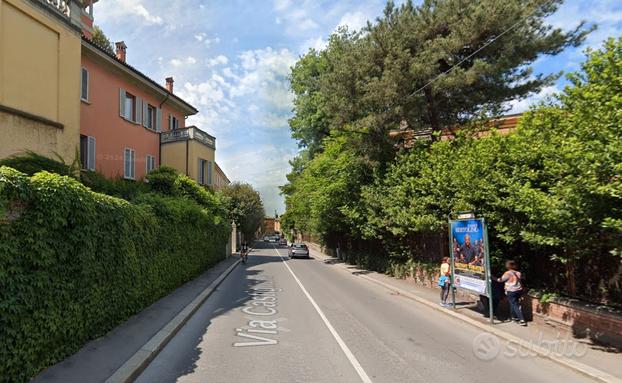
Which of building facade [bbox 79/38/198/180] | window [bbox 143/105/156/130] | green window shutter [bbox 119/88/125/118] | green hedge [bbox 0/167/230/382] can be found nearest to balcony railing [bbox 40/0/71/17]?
building facade [bbox 79/38/198/180]

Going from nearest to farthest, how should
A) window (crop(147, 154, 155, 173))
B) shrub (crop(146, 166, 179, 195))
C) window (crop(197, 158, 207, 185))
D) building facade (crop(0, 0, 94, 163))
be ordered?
1. building facade (crop(0, 0, 94, 163))
2. shrub (crop(146, 166, 179, 195))
3. window (crop(147, 154, 155, 173))
4. window (crop(197, 158, 207, 185))

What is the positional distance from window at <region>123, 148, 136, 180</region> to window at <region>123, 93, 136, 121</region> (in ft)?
6.24

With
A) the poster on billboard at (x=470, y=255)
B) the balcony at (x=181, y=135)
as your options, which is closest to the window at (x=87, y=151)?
the balcony at (x=181, y=135)

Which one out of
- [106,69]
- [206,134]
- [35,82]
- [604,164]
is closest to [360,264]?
[206,134]

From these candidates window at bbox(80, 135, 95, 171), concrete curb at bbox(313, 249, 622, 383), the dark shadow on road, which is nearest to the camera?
concrete curb at bbox(313, 249, 622, 383)

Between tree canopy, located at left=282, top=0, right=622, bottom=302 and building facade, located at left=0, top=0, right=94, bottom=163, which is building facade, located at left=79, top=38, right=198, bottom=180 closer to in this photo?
building facade, located at left=0, top=0, right=94, bottom=163

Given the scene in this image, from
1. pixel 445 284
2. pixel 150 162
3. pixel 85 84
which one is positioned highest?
pixel 85 84

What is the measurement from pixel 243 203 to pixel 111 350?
135 feet

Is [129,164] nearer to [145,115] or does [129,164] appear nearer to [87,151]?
[145,115]

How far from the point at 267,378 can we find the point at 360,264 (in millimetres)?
24003

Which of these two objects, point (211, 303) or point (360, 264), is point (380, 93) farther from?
point (360, 264)

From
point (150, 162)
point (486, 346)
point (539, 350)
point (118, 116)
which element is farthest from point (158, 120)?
point (539, 350)

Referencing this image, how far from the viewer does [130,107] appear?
24781mm

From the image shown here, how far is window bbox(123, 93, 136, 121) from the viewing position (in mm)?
24177
